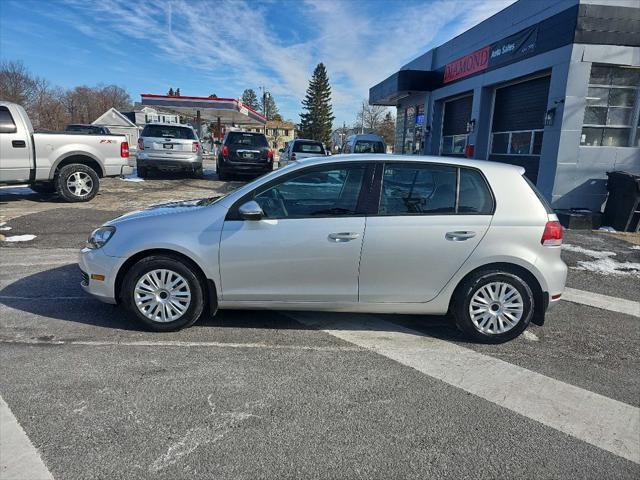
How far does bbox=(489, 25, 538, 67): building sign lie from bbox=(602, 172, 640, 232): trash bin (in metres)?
4.89

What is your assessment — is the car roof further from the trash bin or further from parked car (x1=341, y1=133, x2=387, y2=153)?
parked car (x1=341, y1=133, x2=387, y2=153)

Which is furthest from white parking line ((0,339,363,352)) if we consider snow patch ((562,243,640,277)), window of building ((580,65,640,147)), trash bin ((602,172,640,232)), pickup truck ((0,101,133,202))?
window of building ((580,65,640,147))

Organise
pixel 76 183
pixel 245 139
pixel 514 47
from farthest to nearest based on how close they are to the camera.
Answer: pixel 245 139
pixel 514 47
pixel 76 183

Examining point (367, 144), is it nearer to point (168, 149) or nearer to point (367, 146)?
point (367, 146)

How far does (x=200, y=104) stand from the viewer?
89.8 ft

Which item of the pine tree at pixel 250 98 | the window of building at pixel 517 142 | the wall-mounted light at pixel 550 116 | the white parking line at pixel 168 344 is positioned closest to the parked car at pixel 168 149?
the window of building at pixel 517 142

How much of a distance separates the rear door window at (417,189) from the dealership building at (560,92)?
8489mm

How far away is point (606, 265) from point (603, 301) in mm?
2007

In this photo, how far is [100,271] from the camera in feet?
12.5

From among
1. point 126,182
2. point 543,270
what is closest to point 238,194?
point 543,270

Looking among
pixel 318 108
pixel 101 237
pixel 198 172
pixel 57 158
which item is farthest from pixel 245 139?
pixel 318 108

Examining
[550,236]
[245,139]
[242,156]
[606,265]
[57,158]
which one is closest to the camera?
[550,236]

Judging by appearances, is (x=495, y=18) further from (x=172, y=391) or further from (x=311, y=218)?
(x=172, y=391)

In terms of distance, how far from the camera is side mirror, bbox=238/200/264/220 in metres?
3.65
